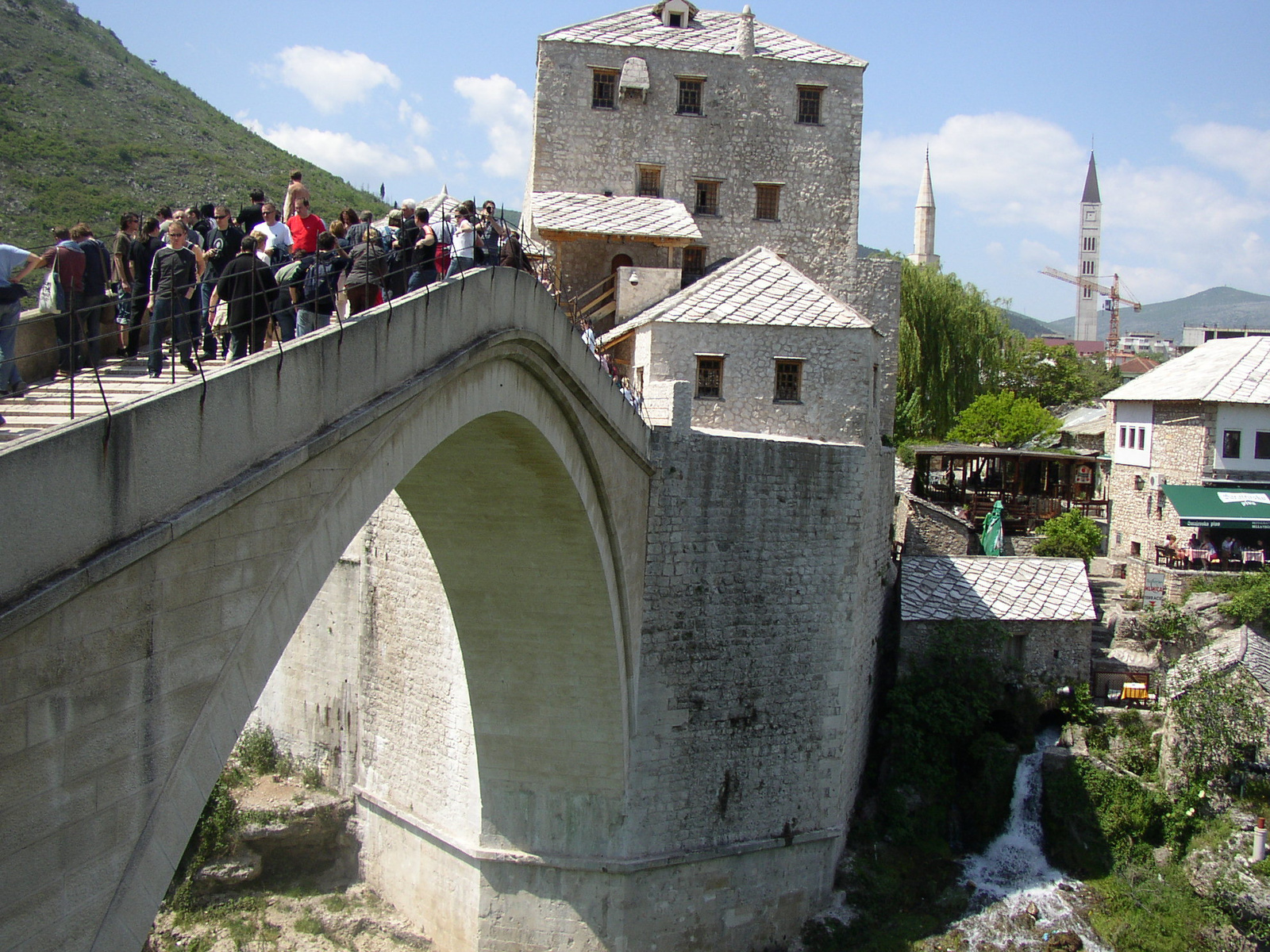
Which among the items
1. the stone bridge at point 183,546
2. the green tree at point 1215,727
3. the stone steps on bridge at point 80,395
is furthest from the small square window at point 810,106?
the stone steps on bridge at point 80,395

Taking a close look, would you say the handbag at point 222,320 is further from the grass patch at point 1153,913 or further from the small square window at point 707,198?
the grass patch at point 1153,913

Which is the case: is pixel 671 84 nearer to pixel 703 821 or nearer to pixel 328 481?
pixel 703 821

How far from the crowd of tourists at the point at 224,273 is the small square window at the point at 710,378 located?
602 cm

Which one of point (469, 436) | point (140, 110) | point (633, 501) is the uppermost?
point (140, 110)

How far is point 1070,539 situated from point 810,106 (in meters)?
11.8

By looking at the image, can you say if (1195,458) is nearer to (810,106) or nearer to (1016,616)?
(1016,616)

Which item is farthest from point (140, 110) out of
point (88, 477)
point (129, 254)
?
point (88, 477)

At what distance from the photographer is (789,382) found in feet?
52.5

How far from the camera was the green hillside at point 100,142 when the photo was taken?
87.7ft

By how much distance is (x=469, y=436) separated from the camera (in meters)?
10.7

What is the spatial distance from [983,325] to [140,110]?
2983 centimetres

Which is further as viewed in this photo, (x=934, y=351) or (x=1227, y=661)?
(x=934, y=351)

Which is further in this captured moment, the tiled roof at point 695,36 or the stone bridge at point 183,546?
the tiled roof at point 695,36

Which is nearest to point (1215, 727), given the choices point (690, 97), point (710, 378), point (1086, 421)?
point (710, 378)
